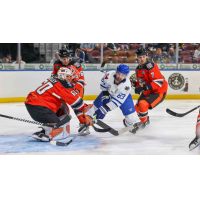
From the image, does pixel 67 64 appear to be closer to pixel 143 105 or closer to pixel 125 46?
pixel 143 105

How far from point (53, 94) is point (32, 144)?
0.57m

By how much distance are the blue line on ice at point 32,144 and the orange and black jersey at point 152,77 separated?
1133mm

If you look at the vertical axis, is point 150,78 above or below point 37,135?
above

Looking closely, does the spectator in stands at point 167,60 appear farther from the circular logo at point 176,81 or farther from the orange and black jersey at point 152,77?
the orange and black jersey at point 152,77

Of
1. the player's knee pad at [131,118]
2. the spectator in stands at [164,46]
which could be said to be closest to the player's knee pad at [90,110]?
the player's knee pad at [131,118]

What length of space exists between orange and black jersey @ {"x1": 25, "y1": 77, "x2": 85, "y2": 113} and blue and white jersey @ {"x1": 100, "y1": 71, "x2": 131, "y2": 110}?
383 millimetres

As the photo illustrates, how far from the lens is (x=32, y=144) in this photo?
3.05 m

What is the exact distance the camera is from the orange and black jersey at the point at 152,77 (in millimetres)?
3836

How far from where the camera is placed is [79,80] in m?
4.14

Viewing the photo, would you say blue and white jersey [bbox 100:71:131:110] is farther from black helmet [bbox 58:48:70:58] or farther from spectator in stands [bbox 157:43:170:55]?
spectator in stands [bbox 157:43:170:55]

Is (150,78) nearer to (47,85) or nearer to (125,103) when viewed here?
(125,103)

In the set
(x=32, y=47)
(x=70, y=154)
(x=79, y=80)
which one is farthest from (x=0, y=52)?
(x=70, y=154)

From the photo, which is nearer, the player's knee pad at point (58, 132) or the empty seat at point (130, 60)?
the player's knee pad at point (58, 132)
